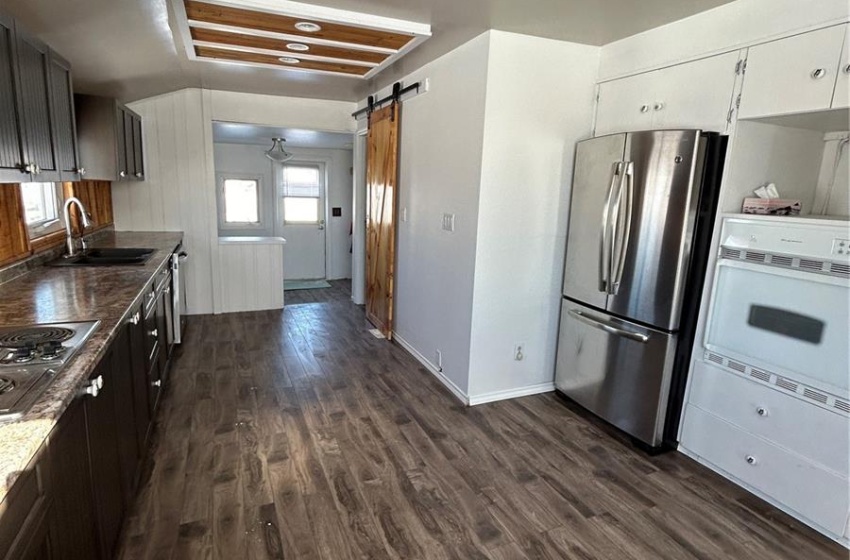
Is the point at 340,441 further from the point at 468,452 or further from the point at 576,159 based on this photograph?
the point at 576,159

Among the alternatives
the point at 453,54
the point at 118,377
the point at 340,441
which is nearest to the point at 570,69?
the point at 453,54

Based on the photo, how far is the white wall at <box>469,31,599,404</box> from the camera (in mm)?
2957

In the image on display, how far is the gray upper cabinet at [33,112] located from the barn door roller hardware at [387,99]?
2.31 m

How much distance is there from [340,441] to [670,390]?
192 centimetres

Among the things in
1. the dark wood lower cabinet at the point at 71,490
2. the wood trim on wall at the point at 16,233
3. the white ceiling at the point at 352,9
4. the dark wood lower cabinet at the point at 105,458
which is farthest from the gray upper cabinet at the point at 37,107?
the dark wood lower cabinet at the point at 71,490

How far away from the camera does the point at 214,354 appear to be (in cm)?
400

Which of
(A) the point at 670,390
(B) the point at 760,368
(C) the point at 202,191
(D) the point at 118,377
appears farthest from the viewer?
(C) the point at 202,191

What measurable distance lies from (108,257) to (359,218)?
289cm

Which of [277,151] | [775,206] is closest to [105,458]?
[775,206]

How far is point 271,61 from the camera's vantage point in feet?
11.6

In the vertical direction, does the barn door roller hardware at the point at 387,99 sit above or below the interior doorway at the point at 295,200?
above

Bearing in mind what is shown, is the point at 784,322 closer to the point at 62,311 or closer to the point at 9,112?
the point at 62,311

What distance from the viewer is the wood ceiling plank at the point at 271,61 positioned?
3.29 m

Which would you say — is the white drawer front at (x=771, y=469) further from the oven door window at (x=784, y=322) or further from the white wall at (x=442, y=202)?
the white wall at (x=442, y=202)
